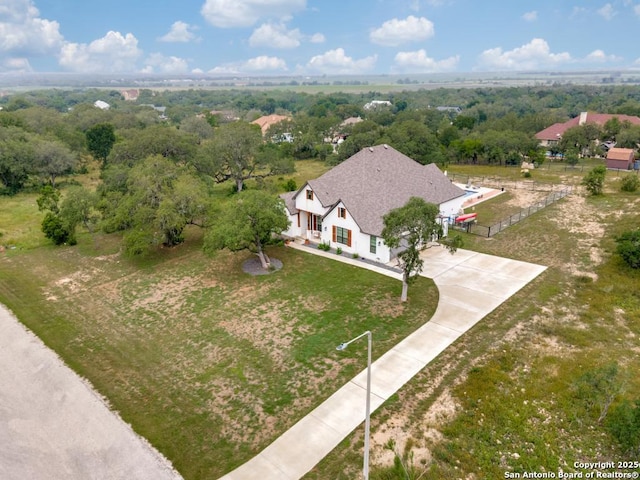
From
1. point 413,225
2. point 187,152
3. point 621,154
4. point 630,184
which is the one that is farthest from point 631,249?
point 187,152

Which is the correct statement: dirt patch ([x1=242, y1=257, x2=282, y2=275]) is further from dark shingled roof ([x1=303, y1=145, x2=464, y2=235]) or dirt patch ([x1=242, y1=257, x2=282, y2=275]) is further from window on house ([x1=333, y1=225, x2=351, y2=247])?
dark shingled roof ([x1=303, y1=145, x2=464, y2=235])

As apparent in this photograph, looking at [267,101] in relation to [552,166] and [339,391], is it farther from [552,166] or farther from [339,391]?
[339,391]

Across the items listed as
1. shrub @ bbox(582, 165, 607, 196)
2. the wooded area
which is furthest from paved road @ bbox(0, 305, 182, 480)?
shrub @ bbox(582, 165, 607, 196)

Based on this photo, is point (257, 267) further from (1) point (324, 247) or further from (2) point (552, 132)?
(2) point (552, 132)

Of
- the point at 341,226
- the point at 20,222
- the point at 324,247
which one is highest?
the point at 341,226

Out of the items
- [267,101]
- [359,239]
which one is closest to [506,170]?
[359,239]

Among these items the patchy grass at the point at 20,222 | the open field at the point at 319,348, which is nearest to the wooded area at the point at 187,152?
the open field at the point at 319,348

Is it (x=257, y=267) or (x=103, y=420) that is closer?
(x=103, y=420)

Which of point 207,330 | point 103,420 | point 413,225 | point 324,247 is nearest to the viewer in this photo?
point 103,420
